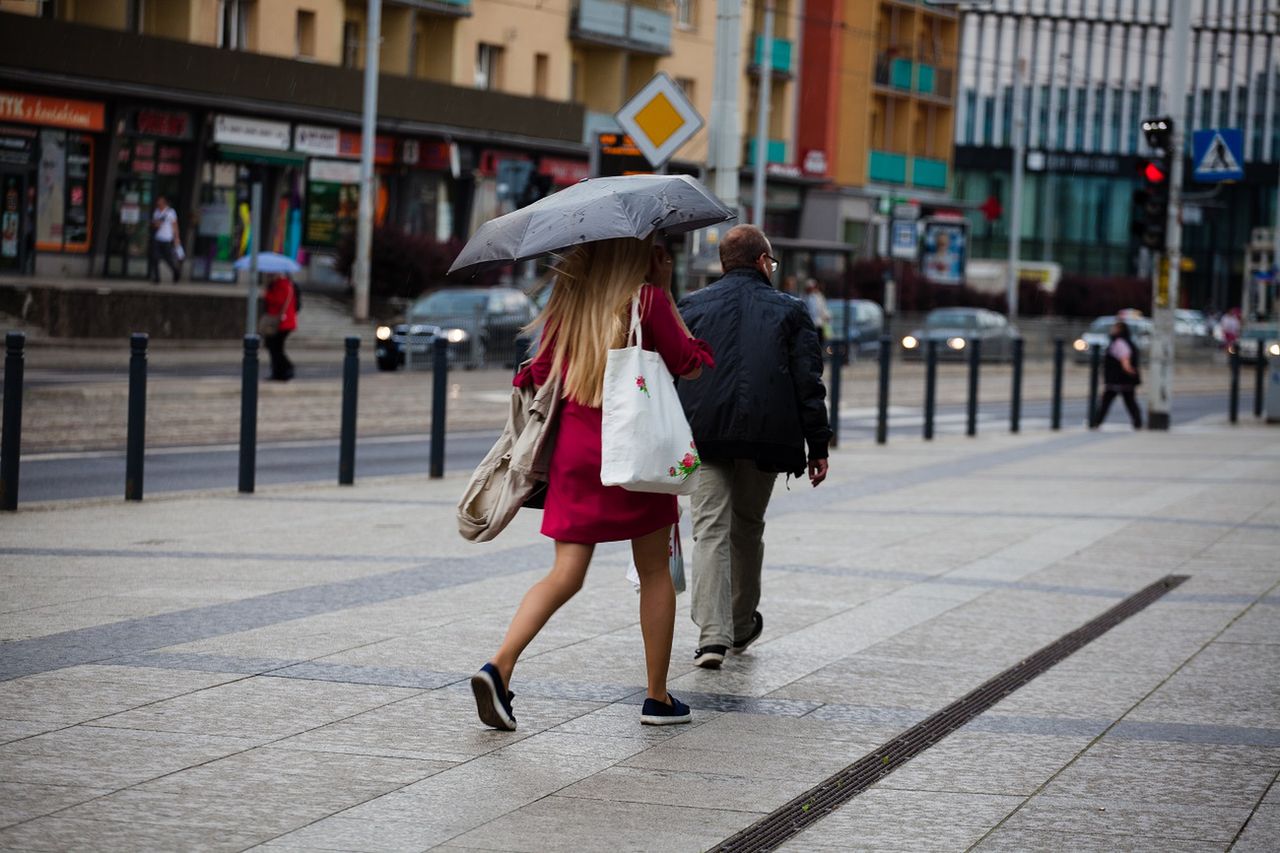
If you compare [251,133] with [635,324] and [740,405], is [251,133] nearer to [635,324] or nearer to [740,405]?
[740,405]

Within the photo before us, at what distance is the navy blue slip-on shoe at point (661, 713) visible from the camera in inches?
240

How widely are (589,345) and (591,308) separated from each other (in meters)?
0.12

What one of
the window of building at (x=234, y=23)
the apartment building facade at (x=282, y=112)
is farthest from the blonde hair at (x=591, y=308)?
the window of building at (x=234, y=23)

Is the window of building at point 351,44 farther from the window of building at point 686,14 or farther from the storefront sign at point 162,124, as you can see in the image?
the window of building at point 686,14

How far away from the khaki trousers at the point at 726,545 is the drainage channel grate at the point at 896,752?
3.24ft

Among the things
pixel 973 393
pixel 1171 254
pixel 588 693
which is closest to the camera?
pixel 588 693

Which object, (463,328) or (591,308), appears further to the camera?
(463,328)

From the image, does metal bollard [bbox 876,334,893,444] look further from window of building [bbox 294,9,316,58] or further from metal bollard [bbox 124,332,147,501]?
window of building [bbox 294,9,316,58]

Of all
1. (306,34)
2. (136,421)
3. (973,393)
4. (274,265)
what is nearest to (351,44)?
(306,34)

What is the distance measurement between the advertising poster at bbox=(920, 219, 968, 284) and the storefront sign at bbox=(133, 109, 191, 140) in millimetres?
26547

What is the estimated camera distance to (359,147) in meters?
44.7

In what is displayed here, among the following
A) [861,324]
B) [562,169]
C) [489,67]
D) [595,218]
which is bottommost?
[861,324]

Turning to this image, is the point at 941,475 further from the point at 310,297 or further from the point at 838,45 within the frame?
the point at 838,45

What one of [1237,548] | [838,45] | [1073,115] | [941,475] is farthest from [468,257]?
[1073,115]
